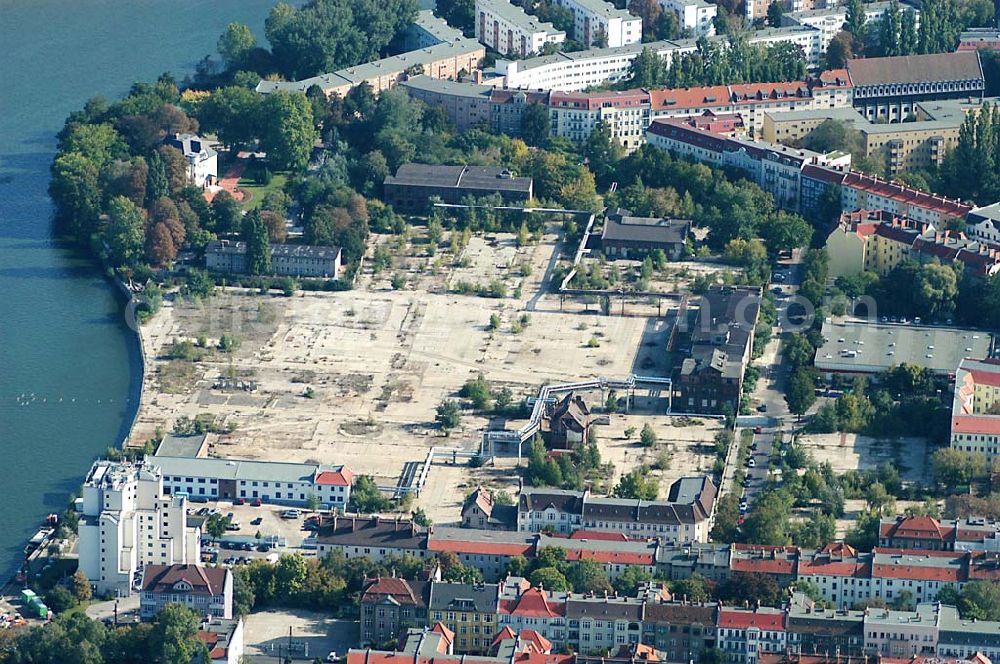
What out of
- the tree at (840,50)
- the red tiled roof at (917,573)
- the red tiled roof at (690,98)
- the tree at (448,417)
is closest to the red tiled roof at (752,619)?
the red tiled roof at (917,573)

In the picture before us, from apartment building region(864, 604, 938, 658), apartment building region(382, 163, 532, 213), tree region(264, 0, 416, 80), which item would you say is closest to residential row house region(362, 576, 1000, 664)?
apartment building region(864, 604, 938, 658)

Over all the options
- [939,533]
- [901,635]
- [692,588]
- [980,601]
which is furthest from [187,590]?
[980,601]

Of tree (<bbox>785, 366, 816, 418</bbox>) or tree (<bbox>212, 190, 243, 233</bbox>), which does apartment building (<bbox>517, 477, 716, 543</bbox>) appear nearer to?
tree (<bbox>785, 366, 816, 418</bbox>)

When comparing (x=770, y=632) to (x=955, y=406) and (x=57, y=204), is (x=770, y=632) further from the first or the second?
(x=57, y=204)

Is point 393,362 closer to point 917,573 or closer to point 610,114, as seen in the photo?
point 610,114

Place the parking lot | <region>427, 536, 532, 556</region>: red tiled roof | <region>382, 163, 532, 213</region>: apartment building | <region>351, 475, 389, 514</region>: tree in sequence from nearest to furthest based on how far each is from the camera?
<region>427, 536, 532, 556</region>: red tiled roof → the parking lot → <region>351, 475, 389, 514</region>: tree → <region>382, 163, 532, 213</region>: apartment building

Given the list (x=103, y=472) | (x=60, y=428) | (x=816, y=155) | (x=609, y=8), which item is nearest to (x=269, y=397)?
(x=60, y=428)

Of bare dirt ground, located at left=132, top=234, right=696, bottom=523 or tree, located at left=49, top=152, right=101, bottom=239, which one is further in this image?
tree, located at left=49, top=152, right=101, bottom=239

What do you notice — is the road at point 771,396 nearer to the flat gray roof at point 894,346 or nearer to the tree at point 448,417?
the flat gray roof at point 894,346
